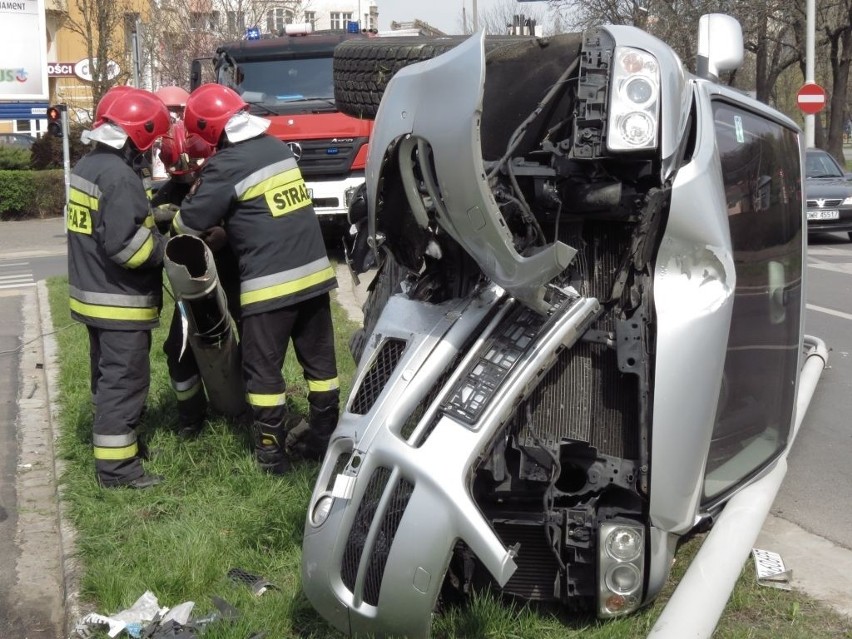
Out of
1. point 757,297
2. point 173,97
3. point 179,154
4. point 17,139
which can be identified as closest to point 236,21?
point 17,139

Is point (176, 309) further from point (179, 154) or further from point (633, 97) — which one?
→ point (633, 97)

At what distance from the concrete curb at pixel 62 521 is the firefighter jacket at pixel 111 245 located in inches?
36.9

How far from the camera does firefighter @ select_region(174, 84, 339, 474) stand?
4.95m

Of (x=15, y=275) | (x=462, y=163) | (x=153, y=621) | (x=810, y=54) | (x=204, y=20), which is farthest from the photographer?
(x=204, y=20)

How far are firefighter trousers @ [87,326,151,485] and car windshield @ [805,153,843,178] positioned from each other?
1385cm

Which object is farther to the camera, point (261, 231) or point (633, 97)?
point (261, 231)

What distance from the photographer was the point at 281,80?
12961 millimetres

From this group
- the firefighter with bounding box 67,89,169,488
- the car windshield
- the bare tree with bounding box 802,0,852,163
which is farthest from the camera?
the bare tree with bounding box 802,0,852,163

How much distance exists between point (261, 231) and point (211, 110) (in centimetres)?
64

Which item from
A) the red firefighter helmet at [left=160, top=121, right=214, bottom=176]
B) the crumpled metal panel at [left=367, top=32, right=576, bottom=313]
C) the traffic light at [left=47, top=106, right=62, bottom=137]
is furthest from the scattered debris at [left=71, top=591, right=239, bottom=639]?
the traffic light at [left=47, top=106, right=62, bottom=137]

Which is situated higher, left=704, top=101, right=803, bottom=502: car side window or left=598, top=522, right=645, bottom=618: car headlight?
left=704, top=101, right=803, bottom=502: car side window

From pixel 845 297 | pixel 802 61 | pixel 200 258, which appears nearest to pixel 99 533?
pixel 200 258

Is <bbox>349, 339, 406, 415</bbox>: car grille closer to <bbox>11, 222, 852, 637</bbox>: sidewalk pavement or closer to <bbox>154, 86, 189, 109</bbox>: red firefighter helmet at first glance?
<bbox>11, 222, 852, 637</bbox>: sidewalk pavement

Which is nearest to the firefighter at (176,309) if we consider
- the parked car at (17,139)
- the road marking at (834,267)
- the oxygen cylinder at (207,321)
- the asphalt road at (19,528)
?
the oxygen cylinder at (207,321)
